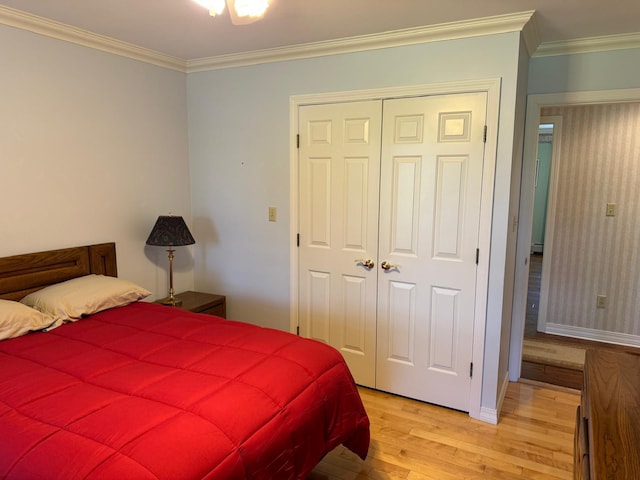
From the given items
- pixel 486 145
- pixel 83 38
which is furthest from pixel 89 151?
pixel 486 145

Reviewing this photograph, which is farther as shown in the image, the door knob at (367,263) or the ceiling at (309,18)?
the door knob at (367,263)

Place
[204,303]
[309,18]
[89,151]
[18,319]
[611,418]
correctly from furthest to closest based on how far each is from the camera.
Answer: [204,303], [89,151], [309,18], [18,319], [611,418]

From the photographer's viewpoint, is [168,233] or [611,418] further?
[168,233]

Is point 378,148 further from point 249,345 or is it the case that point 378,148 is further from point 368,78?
point 249,345

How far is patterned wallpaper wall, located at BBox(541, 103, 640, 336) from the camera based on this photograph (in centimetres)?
385

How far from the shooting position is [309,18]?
2416 millimetres

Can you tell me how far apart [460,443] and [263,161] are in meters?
2.23

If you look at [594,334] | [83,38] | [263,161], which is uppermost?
[83,38]

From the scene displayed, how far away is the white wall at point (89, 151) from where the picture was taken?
2.47 m

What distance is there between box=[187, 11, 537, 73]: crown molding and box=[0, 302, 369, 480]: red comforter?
182 cm

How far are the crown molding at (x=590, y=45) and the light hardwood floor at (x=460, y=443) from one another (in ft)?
7.42

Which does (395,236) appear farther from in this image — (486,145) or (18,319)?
(18,319)

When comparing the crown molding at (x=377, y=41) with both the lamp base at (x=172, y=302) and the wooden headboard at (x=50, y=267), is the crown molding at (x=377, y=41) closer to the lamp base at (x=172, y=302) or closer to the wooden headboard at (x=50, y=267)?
the wooden headboard at (x=50, y=267)

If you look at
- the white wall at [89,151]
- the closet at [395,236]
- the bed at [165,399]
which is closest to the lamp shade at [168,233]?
the white wall at [89,151]
